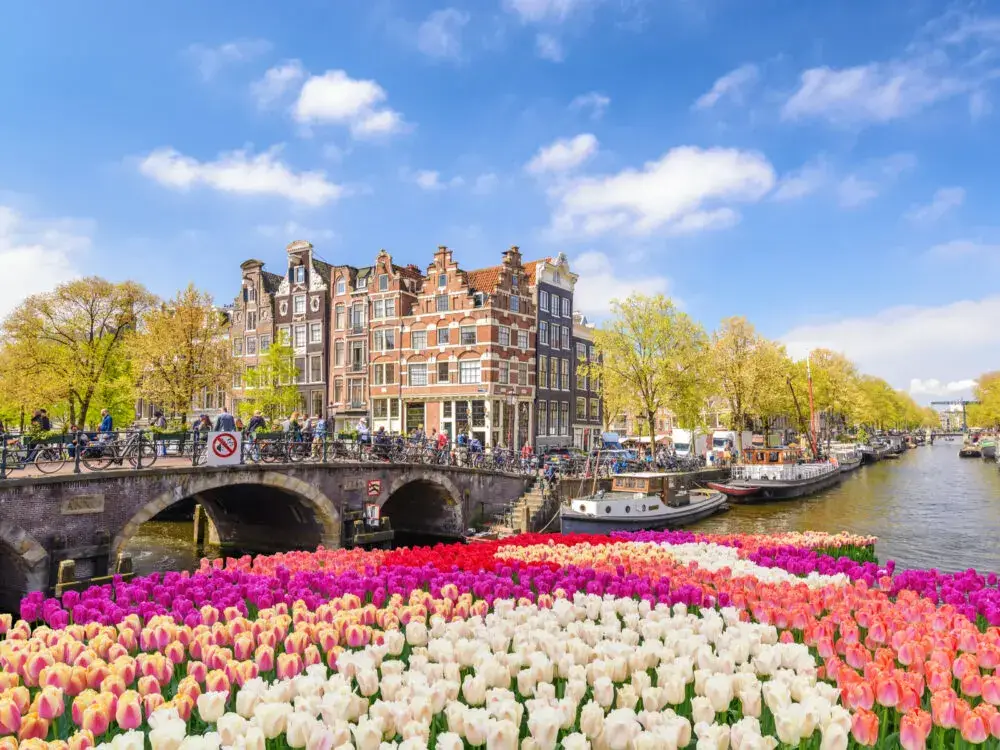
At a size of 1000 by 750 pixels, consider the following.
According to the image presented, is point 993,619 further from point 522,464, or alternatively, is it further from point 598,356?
point 598,356

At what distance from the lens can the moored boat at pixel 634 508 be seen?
29.3 m

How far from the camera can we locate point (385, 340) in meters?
49.8

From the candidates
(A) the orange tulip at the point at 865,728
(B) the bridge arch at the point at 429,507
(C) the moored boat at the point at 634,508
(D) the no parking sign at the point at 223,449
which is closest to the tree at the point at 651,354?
(C) the moored boat at the point at 634,508

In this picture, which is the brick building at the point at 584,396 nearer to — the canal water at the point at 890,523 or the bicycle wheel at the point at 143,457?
the canal water at the point at 890,523

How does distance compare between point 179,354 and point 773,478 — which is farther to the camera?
point 773,478

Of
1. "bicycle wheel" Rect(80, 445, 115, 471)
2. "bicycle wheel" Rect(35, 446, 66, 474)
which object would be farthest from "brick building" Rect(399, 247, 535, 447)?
"bicycle wheel" Rect(35, 446, 66, 474)

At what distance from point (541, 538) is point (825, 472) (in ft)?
144

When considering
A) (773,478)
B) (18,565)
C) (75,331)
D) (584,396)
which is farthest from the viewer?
(584,396)

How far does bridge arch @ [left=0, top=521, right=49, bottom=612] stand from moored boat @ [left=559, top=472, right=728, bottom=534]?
57.2 feet

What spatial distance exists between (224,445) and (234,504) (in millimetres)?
7836

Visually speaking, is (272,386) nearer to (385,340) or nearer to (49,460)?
(385,340)

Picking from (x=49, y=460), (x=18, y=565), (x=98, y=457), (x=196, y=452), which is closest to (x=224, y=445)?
(x=196, y=452)

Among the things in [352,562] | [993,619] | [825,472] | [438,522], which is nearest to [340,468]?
[438,522]

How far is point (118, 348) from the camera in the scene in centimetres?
4081
